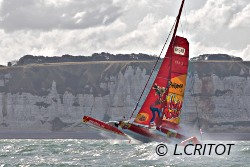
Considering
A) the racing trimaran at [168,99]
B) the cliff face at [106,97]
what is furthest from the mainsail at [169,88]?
the cliff face at [106,97]

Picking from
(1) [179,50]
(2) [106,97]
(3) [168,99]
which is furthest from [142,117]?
(2) [106,97]

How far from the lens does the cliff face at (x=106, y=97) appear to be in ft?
433

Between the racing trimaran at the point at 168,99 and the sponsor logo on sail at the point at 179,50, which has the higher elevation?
the sponsor logo on sail at the point at 179,50

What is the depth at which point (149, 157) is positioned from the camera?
125 feet

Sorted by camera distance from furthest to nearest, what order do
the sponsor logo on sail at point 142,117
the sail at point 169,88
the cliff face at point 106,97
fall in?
1. the cliff face at point 106,97
2. the sponsor logo on sail at point 142,117
3. the sail at point 169,88

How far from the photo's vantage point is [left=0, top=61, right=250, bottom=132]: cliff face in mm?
132125

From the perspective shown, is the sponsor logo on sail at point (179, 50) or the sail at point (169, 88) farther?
the sail at point (169, 88)

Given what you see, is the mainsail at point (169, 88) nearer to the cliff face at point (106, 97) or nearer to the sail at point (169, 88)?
the sail at point (169, 88)

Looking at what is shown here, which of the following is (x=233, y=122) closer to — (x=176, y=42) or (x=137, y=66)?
(x=137, y=66)

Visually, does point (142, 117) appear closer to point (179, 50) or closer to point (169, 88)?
point (169, 88)

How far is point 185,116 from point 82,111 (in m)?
21.1

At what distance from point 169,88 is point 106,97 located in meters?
89.1

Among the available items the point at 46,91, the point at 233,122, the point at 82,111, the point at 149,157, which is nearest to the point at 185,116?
the point at 233,122

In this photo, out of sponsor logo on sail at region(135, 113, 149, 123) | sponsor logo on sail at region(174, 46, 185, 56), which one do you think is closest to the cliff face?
sponsor logo on sail at region(135, 113, 149, 123)
